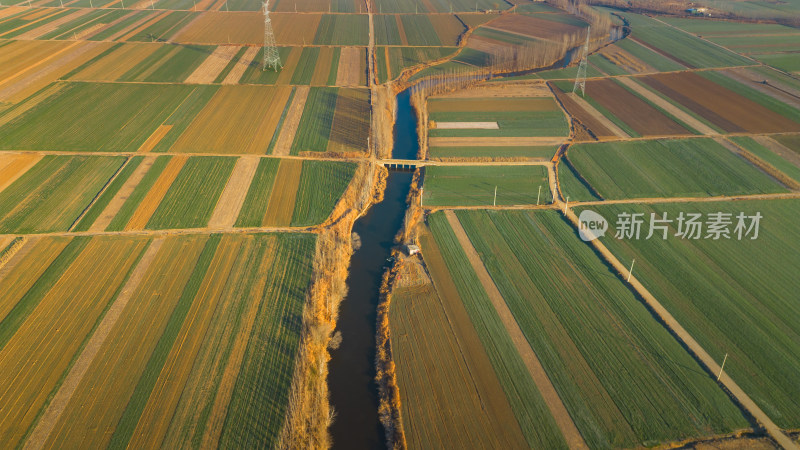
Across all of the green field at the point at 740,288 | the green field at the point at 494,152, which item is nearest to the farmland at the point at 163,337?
the green field at the point at 494,152

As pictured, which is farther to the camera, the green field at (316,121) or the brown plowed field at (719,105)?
the brown plowed field at (719,105)

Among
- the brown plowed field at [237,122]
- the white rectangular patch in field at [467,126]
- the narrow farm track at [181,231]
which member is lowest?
the narrow farm track at [181,231]

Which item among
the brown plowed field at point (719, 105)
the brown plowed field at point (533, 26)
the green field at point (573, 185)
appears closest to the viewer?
the green field at point (573, 185)

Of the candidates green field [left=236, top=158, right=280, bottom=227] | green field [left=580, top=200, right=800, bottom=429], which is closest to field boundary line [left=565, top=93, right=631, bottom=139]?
green field [left=580, top=200, right=800, bottom=429]

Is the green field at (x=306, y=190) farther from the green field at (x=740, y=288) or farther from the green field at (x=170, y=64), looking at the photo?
the green field at (x=170, y=64)

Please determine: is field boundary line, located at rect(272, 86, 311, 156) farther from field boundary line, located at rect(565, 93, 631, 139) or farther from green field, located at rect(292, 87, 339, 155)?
field boundary line, located at rect(565, 93, 631, 139)

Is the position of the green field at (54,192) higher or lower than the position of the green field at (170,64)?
lower

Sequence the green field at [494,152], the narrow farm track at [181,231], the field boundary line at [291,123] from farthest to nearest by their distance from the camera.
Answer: the green field at [494,152]
the field boundary line at [291,123]
the narrow farm track at [181,231]
